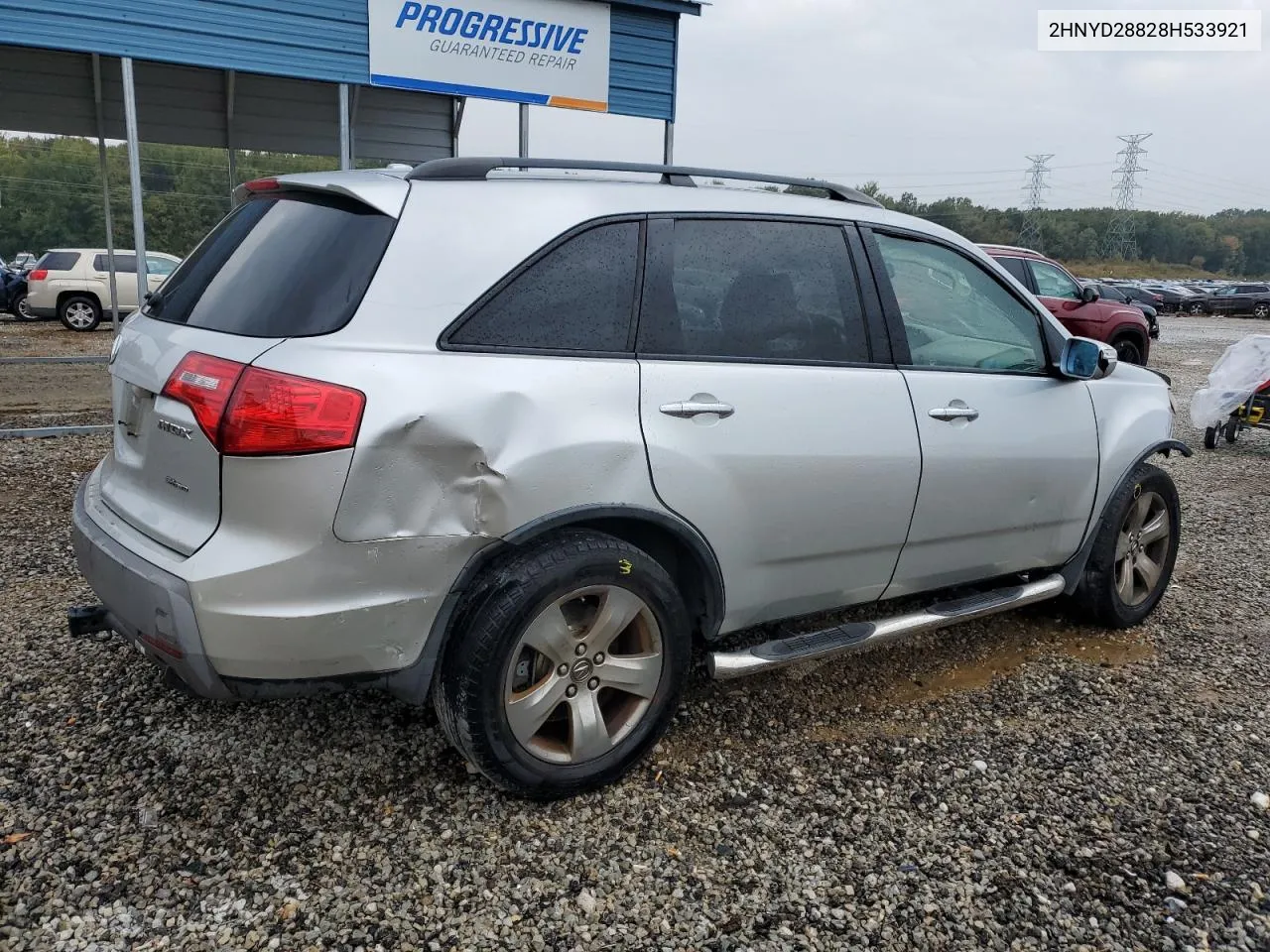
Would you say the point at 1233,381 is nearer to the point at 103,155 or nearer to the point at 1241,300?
the point at 103,155

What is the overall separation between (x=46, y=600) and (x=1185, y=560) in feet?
19.3

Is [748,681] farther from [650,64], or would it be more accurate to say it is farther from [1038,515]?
[650,64]

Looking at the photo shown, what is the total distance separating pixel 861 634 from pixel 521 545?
1300mm

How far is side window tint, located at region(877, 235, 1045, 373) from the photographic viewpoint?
3.34 meters

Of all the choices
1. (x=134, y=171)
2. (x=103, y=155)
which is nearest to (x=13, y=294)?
(x=103, y=155)

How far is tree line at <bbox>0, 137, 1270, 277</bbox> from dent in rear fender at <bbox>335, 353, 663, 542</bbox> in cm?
208

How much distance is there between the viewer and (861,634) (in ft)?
10.4

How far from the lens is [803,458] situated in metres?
2.91

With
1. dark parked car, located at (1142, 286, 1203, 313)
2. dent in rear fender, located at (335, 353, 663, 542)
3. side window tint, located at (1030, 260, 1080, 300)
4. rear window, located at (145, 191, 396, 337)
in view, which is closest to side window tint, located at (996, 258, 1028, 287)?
side window tint, located at (1030, 260, 1080, 300)

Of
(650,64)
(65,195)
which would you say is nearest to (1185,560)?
(650,64)

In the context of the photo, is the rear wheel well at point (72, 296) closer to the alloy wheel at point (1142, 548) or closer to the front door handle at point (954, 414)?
the front door handle at point (954, 414)

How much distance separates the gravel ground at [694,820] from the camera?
2283 mm

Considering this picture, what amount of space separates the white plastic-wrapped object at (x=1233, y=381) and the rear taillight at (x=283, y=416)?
9345 millimetres

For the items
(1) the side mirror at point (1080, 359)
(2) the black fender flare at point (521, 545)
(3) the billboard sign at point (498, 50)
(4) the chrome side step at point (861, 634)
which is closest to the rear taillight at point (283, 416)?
(2) the black fender flare at point (521, 545)
